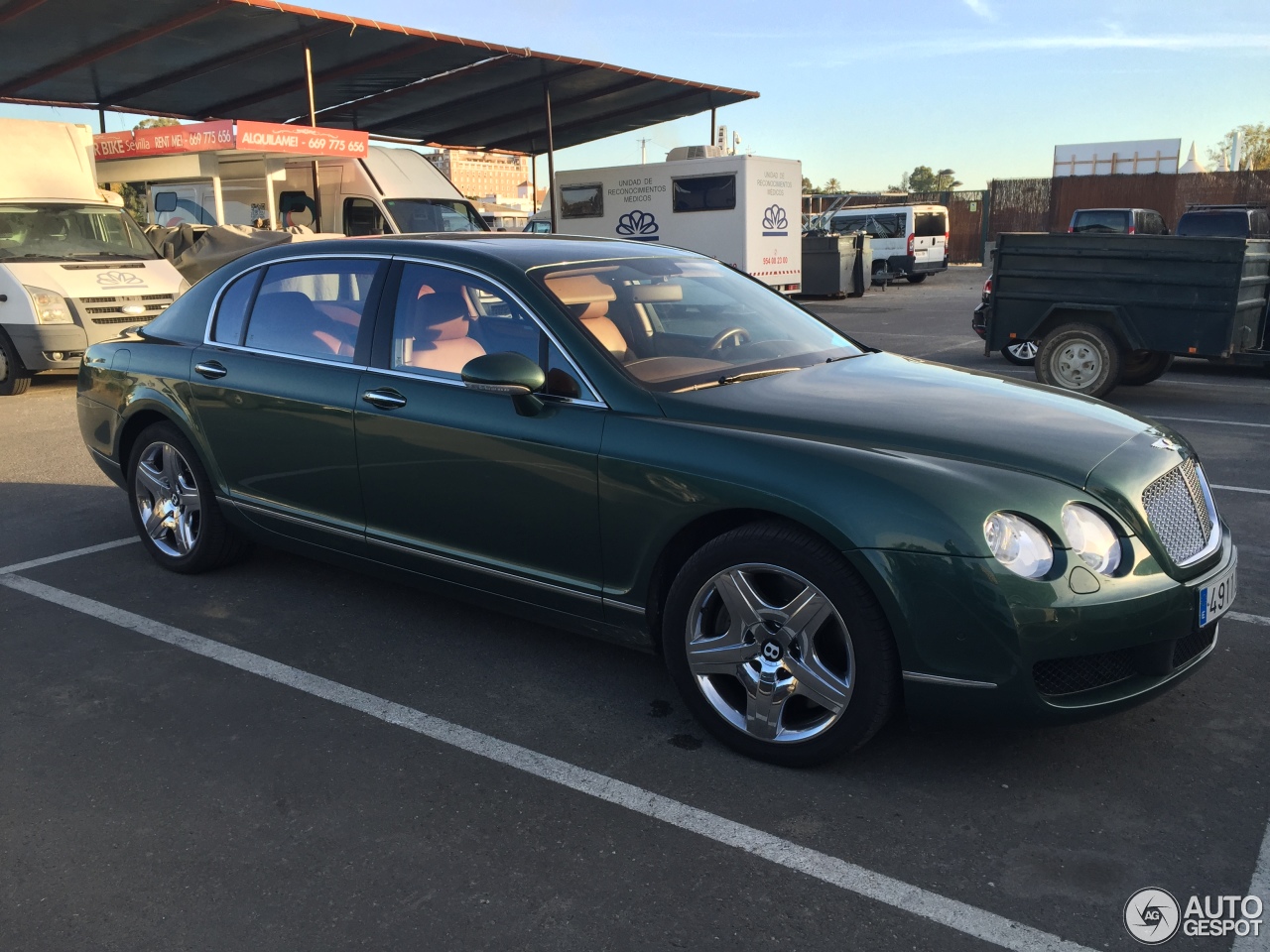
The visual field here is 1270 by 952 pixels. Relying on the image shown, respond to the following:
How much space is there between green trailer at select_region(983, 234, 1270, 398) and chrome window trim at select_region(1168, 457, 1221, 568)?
575cm

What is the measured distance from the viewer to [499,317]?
13.0 ft

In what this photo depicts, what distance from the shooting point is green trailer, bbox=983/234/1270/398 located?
9164 mm

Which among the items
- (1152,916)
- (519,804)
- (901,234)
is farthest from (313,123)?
(901,234)

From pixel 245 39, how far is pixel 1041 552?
16856 mm

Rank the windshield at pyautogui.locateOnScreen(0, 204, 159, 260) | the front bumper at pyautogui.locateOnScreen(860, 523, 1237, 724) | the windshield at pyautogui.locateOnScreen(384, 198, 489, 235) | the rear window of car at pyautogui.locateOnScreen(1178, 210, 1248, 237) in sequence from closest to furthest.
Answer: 1. the front bumper at pyautogui.locateOnScreen(860, 523, 1237, 724)
2. the windshield at pyautogui.locateOnScreen(0, 204, 159, 260)
3. the windshield at pyautogui.locateOnScreen(384, 198, 489, 235)
4. the rear window of car at pyautogui.locateOnScreen(1178, 210, 1248, 237)

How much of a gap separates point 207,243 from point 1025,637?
14.5 m

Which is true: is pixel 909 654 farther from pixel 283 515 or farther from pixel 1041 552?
pixel 283 515

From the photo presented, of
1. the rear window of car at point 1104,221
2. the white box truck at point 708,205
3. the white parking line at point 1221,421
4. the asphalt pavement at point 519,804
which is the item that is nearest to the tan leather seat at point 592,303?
the asphalt pavement at point 519,804

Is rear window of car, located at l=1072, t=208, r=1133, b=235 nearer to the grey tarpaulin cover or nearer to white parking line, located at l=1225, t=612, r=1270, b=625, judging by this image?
the grey tarpaulin cover

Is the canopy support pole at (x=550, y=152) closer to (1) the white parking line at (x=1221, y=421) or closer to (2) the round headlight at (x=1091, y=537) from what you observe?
(1) the white parking line at (x=1221, y=421)

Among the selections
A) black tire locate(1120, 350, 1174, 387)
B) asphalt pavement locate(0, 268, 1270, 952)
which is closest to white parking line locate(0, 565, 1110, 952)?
asphalt pavement locate(0, 268, 1270, 952)

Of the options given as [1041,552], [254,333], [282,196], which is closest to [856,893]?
[1041,552]

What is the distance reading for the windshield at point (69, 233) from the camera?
1173cm

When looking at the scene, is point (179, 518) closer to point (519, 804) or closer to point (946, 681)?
point (519, 804)
